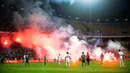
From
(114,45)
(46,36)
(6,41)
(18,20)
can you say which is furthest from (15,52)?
(114,45)

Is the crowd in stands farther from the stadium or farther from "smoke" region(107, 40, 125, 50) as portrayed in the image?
"smoke" region(107, 40, 125, 50)

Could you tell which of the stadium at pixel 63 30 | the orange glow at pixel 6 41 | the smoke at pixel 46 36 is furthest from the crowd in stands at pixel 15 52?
the smoke at pixel 46 36

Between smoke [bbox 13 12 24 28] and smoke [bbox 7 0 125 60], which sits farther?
smoke [bbox 7 0 125 60]

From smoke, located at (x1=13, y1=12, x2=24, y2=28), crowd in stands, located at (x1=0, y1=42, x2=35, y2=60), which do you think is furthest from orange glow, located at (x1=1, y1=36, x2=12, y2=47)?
smoke, located at (x1=13, y1=12, x2=24, y2=28)

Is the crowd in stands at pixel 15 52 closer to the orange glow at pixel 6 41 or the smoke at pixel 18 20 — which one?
the orange glow at pixel 6 41

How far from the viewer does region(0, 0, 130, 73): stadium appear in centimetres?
6662

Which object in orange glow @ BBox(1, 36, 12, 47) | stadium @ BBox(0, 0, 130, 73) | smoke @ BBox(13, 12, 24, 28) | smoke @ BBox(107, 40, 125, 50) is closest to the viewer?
orange glow @ BBox(1, 36, 12, 47)

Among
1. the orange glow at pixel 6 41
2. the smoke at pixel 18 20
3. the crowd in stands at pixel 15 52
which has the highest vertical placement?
the smoke at pixel 18 20

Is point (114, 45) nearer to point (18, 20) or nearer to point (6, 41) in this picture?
point (18, 20)

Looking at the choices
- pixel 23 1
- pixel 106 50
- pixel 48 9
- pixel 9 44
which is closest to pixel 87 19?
pixel 106 50

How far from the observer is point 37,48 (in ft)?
230

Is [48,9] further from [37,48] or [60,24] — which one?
[37,48]

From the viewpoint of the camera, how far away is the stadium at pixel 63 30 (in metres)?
66.6

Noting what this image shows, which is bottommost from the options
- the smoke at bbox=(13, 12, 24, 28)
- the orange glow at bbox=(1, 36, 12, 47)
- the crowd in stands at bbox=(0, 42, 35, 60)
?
the crowd in stands at bbox=(0, 42, 35, 60)
